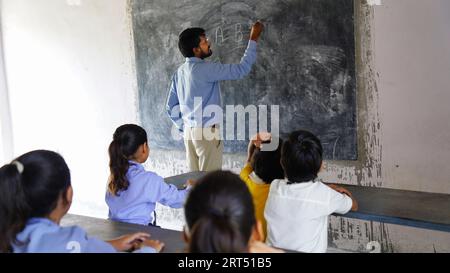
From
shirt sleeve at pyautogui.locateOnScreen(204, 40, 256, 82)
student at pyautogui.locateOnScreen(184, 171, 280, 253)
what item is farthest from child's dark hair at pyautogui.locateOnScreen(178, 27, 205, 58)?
student at pyautogui.locateOnScreen(184, 171, 280, 253)

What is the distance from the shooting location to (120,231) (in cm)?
198

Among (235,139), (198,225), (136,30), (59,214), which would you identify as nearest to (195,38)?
(235,139)

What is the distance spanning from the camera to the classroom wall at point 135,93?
9.89ft

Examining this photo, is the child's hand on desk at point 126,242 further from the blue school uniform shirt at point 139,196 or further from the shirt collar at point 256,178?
the shirt collar at point 256,178

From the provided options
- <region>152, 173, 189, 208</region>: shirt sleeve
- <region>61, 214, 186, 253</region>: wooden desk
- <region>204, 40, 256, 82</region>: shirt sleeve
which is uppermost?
<region>204, 40, 256, 82</region>: shirt sleeve

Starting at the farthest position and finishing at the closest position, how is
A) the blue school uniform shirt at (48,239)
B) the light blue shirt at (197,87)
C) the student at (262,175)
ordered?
1. the light blue shirt at (197,87)
2. the student at (262,175)
3. the blue school uniform shirt at (48,239)

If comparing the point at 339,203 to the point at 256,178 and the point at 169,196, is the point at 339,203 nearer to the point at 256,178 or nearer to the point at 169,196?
the point at 256,178

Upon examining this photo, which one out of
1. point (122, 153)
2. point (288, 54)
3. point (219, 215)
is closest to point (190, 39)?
point (288, 54)

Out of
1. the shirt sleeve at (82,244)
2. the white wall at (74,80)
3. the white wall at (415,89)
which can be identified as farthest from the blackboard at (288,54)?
the shirt sleeve at (82,244)

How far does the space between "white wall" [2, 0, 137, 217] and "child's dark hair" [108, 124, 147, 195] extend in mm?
2415

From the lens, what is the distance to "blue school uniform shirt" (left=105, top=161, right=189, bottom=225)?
2.21 metres

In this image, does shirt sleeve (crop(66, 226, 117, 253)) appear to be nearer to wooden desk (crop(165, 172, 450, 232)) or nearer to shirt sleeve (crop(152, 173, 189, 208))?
shirt sleeve (crop(152, 173, 189, 208))

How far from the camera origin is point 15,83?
18.7 ft

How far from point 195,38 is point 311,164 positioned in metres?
1.78
